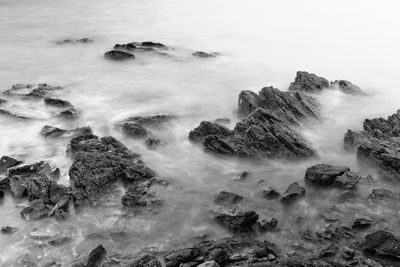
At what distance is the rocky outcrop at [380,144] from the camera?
1406cm

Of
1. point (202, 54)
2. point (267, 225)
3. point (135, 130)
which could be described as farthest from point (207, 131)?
point (202, 54)

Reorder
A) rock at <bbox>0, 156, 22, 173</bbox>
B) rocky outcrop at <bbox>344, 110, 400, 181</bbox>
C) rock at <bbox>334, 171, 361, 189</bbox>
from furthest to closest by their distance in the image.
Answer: rock at <bbox>0, 156, 22, 173</bbox>, rocky outcrop at <bbox>344, 110, 400, 181</bbox>, rock at <bbox>334, 171, 361, 189</bbox>

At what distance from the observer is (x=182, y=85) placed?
78.1 feet

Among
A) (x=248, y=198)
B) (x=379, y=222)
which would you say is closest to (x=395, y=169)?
(x=379, y=222)

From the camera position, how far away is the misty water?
12.2 m

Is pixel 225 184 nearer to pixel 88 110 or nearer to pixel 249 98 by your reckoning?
pixel 249 98

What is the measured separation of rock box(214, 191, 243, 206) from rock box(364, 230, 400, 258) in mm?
3888

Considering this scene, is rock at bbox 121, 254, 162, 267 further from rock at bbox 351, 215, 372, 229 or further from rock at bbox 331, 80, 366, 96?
rock at bbox 331, 80, 366, 96

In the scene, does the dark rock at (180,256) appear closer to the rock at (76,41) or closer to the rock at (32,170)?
the rock at (32,170)

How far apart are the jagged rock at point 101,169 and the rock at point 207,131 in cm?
263

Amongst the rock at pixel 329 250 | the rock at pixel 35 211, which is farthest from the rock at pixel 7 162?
the rock at pixel 329 250

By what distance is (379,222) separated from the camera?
1188 cm

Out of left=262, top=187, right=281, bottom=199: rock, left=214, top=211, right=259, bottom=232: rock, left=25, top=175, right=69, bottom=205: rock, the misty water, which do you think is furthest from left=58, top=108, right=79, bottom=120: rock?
left=214, top=211, right=259, bottom=232: rock

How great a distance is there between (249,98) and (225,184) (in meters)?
5.91
